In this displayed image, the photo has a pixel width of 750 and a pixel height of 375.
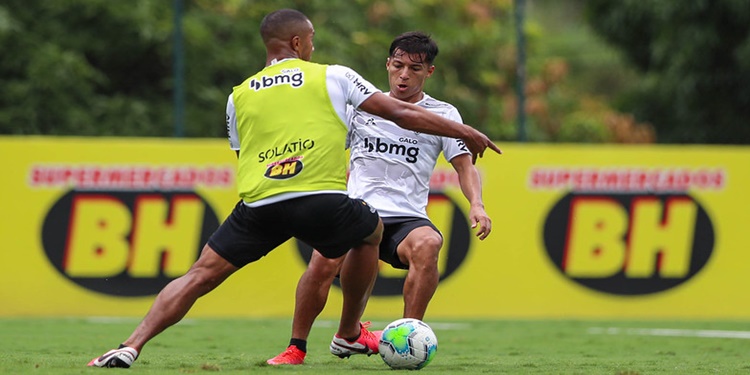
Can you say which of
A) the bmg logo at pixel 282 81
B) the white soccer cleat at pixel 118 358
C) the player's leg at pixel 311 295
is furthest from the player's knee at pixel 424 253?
the white soccer cleat at pixel 118 358

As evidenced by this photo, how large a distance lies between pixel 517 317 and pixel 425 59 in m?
6.52

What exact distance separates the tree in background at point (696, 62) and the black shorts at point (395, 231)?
1161 cm

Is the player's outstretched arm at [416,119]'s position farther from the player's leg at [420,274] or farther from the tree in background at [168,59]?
the tree in background at [168,59]

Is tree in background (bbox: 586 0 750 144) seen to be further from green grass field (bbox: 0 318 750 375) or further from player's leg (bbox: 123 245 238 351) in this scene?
player's leg (bbox: 123 245 238 351)

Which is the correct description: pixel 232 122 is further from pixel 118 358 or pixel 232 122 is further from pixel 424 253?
pixel 424 253

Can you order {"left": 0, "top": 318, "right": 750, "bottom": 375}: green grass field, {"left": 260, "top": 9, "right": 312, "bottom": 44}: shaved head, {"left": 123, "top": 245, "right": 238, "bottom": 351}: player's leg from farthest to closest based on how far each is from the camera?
{"left": 0, "top": 318, "right": 750, "bottom": 375}: green grass field → {"left": 260, "top": 9, "right": 312, "bottom": 44}: shaved head → {"left": 123, "top": 245, "right": 238, "bottom": 351}: player's leg

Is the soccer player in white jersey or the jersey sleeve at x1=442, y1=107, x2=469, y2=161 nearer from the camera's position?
the soccer player in white jersey

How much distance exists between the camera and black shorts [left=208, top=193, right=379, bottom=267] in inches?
275

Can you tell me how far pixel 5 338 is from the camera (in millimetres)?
10469

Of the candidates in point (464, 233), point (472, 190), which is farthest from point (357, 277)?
point (464, 233)

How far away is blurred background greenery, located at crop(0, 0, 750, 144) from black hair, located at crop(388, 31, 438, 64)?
749cm

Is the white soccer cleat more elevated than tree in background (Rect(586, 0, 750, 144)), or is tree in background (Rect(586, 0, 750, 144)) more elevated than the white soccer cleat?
tree in background (Rect(586, 0, 750, 144))

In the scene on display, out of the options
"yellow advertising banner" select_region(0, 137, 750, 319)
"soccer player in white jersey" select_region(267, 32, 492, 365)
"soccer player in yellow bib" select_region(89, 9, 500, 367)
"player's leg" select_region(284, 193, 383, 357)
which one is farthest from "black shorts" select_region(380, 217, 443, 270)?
"yellow advertising banner" select_region(0, 137, 750, 319)

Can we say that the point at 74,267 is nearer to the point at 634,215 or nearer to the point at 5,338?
the point at 5,338
